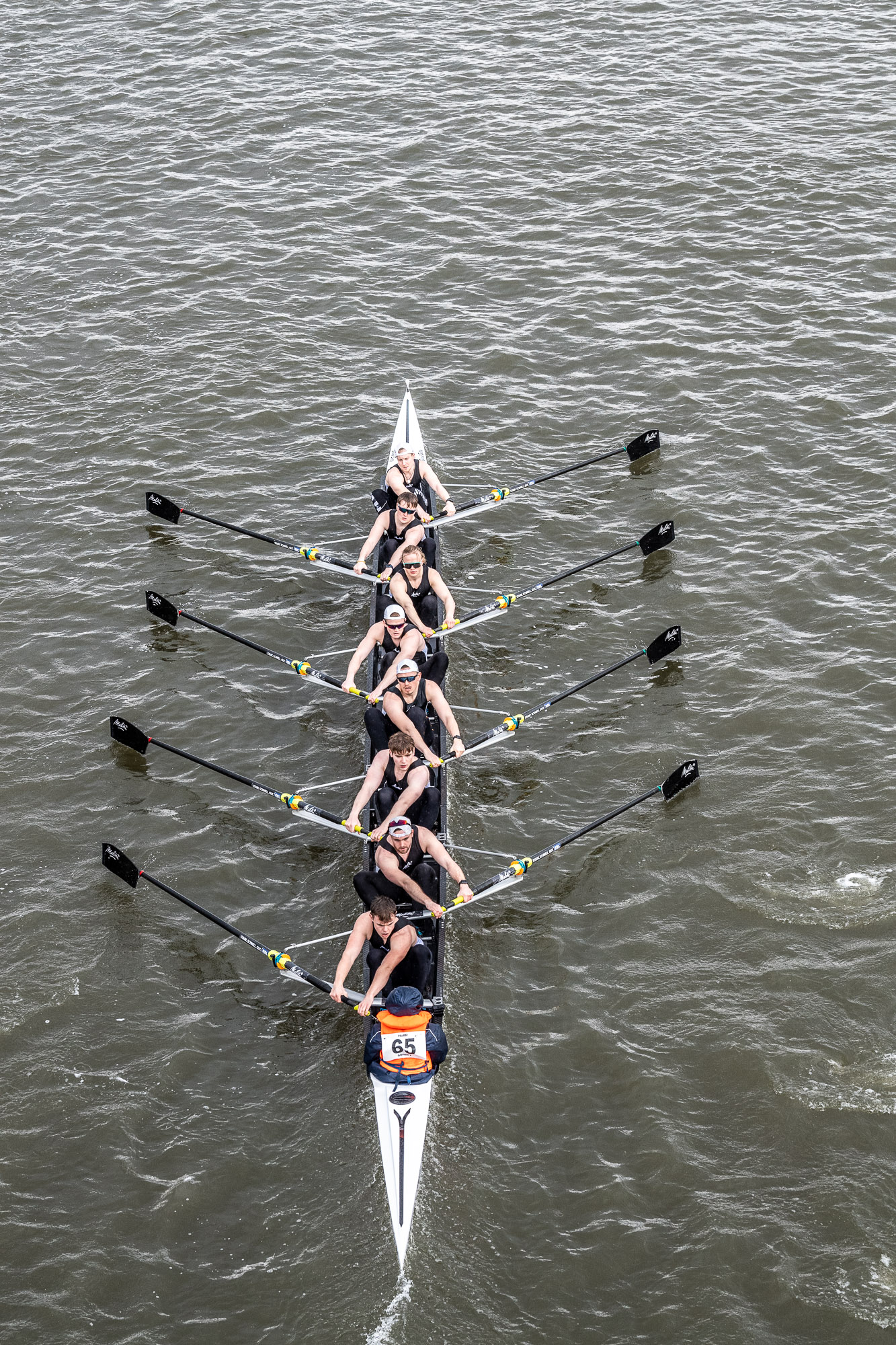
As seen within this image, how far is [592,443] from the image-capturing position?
747 inches

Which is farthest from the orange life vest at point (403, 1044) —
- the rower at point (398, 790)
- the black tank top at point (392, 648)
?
the black tank top at point (392, 648)

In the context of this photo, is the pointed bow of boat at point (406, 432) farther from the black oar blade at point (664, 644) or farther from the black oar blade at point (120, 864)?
the black oar blade at point (120, 864)

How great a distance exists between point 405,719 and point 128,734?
316 centimetres

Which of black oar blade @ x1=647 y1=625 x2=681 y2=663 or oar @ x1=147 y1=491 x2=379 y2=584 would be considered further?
oar @ x1=147 y1=491 x2=379 y2=584

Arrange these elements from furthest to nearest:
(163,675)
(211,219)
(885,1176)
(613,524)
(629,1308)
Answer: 1. (211,219)
2. (613,524)
3. (163,675)
4. (885,1176)
5. (629,1308)

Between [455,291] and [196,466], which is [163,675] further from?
[455,291]

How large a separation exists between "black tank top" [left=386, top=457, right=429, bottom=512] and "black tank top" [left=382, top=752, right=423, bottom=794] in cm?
505

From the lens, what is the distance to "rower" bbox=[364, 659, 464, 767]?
13148 millimetres

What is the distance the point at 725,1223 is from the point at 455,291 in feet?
55.2

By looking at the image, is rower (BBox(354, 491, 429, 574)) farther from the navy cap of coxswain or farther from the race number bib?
the race number bib

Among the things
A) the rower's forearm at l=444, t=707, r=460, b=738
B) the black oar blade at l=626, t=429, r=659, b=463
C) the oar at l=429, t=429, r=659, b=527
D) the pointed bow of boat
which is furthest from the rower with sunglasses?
the rower's forearm at l=444, t=707, r=460, b=738

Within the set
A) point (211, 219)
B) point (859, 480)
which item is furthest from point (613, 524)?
point (211, 219)

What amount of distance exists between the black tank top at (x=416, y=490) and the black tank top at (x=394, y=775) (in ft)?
16.6

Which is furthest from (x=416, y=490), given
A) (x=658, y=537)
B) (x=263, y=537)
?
(x=658, y=537)
